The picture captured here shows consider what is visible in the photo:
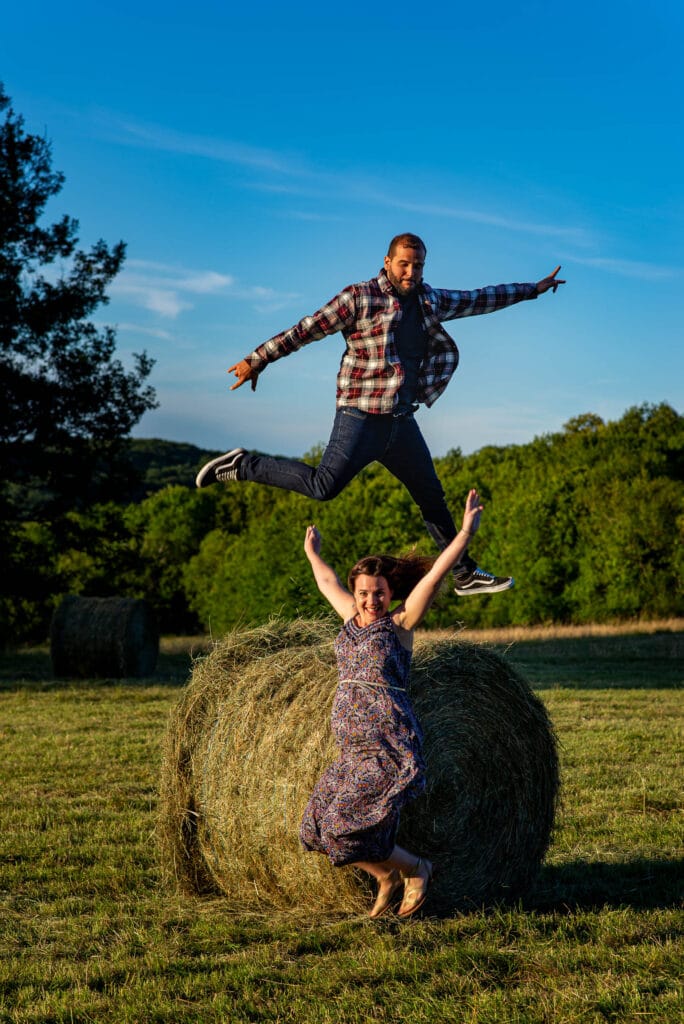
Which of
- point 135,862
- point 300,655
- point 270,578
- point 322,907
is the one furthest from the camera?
point 270,578

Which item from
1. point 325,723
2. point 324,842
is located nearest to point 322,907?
point 324,842

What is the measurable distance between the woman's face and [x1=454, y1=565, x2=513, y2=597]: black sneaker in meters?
0.59

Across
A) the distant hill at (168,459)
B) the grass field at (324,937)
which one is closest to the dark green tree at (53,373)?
the grass field at (324,937)

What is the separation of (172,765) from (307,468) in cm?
220

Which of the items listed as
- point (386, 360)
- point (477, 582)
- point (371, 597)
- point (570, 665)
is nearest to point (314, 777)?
point (371, 597)

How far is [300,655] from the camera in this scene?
21.4 ft

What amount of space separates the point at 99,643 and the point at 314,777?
14538 millimetres

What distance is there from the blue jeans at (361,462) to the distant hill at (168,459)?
65992mm

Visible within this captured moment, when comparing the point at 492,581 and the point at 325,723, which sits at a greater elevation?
the point at 492,581

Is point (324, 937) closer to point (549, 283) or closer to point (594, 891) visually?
point (594, 891)

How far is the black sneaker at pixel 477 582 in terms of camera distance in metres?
6.04

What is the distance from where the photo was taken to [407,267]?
17.8 feet

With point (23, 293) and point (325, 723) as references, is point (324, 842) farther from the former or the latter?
point (23, 293)

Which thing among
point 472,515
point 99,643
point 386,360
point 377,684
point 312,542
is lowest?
point 99,643
